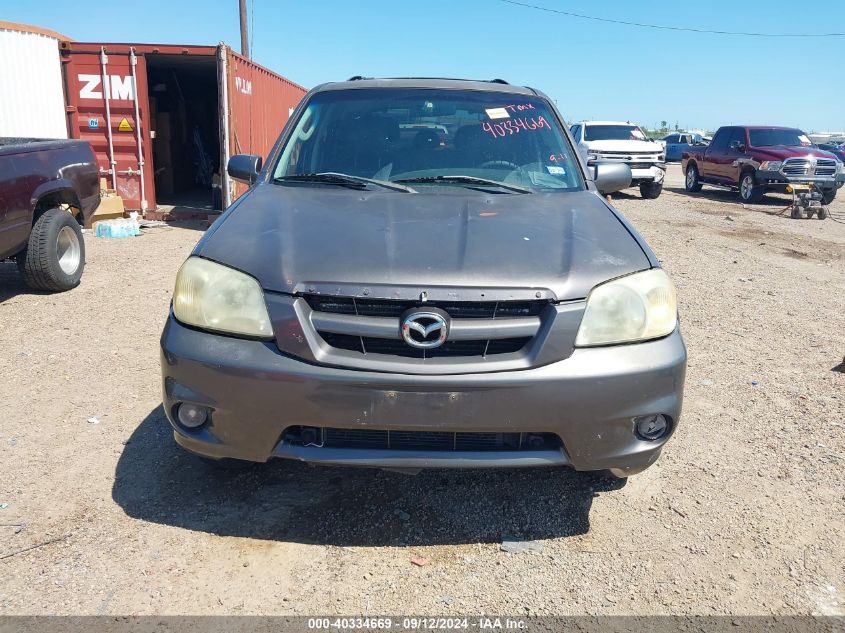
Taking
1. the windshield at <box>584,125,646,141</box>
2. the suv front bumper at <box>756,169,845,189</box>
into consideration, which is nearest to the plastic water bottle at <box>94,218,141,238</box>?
the windshield at <box>584,125,646,141</box>

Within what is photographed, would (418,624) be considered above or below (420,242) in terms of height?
below

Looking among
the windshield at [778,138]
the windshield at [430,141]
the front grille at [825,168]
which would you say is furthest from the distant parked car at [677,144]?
the windshield at [430,141]

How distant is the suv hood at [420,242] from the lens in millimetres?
2420

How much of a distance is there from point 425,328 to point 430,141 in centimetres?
167

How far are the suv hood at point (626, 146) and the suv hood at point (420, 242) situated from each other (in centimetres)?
1519

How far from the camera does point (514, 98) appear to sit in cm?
402

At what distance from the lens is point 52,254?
6.28 meters

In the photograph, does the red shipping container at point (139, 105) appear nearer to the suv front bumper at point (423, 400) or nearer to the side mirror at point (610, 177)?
the side mirror at point (610, 177)

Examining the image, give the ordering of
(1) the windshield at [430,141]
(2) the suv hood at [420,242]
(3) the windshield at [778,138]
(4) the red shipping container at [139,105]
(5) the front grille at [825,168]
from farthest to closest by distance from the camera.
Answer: (3) the windshield at [778,138]
(5) the front grille at [825,168]
(4) the red shipping container at [139,105]
(1) the windshield at [430,141]
(2) the suv hood at [420,242]

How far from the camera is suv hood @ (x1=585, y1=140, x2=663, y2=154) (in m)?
17.5

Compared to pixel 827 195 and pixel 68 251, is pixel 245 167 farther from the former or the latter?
pixel 827 195

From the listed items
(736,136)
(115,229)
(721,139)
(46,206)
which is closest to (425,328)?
(46,206)

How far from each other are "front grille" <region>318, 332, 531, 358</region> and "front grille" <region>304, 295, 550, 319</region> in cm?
9

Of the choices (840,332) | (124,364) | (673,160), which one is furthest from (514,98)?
(673,160)
